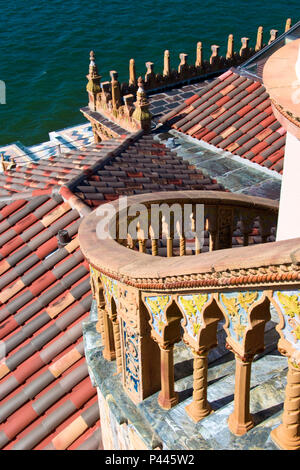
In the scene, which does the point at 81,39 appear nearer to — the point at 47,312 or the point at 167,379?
the point at 47,312

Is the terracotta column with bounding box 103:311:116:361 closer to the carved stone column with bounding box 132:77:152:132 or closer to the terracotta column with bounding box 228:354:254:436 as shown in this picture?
the terracotta column with bounding box 228:354:254:436

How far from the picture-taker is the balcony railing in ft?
10.3

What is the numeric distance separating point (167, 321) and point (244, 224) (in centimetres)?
336

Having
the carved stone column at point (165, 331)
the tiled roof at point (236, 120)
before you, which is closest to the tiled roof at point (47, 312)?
the carved stone column at point (165, 331)

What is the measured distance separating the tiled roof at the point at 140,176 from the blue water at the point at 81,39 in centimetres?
2876

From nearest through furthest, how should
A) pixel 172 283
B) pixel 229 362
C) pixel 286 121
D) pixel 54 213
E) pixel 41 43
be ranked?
pixel 172 283 → pixel 286 121 → pixel 229 362 → pixel 54 213 → pixel 41 43

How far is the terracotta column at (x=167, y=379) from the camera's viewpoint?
4230 millimetres

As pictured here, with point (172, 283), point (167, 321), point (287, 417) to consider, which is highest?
point (172, 283)

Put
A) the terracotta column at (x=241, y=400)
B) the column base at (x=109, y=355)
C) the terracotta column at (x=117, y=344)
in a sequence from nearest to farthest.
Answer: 1. the terracotta column at (x=241, y=400)
2. the terracotta column at (x=117, y=344)
3. the column base at (x=109, y=355)

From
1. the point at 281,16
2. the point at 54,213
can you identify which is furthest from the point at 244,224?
the point at 281,16

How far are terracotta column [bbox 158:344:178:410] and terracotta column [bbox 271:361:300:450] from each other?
915 mm

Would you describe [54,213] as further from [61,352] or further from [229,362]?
[229,362]

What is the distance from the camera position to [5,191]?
35.2 ft

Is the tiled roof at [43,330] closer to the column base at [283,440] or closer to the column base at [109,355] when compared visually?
the column base at [109,355]
